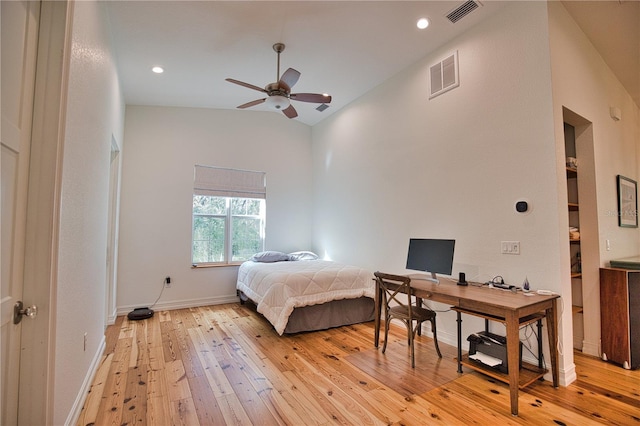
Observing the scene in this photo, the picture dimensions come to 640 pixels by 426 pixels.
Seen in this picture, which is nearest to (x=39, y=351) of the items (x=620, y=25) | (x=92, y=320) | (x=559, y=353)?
(x=92, y=320)

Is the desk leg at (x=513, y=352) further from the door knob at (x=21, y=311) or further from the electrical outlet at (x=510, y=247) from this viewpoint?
the door knob at (x=21, y=311)

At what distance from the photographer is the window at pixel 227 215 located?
16.9ft

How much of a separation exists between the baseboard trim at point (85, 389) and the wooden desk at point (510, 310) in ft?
8.86

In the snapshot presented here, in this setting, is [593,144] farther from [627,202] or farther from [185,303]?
[185,303]

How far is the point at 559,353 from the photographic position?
253 centimetres

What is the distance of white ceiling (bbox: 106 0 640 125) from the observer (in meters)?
2.90

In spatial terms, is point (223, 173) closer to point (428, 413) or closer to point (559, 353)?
point (428, 413)

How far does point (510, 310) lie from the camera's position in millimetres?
2166

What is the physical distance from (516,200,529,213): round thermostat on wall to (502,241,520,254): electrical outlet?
0.95ft

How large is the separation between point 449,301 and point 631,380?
1566 mm

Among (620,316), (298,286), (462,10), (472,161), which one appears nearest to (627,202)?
(620,316)

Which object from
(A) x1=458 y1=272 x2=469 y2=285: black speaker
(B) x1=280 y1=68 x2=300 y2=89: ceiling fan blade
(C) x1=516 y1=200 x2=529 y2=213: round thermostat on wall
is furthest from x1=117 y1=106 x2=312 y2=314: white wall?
(C) x1=516 y1=200 x2=529 y2=213: round thermostat on wall

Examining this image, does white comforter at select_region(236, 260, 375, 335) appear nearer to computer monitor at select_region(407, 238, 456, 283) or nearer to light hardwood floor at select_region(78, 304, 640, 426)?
light hardwood floor at select_region(78, 304, 640, 426)

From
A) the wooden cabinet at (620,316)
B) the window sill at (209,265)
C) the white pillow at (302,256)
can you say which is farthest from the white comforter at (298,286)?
Answer: the wooden cabinet at (620,316)
